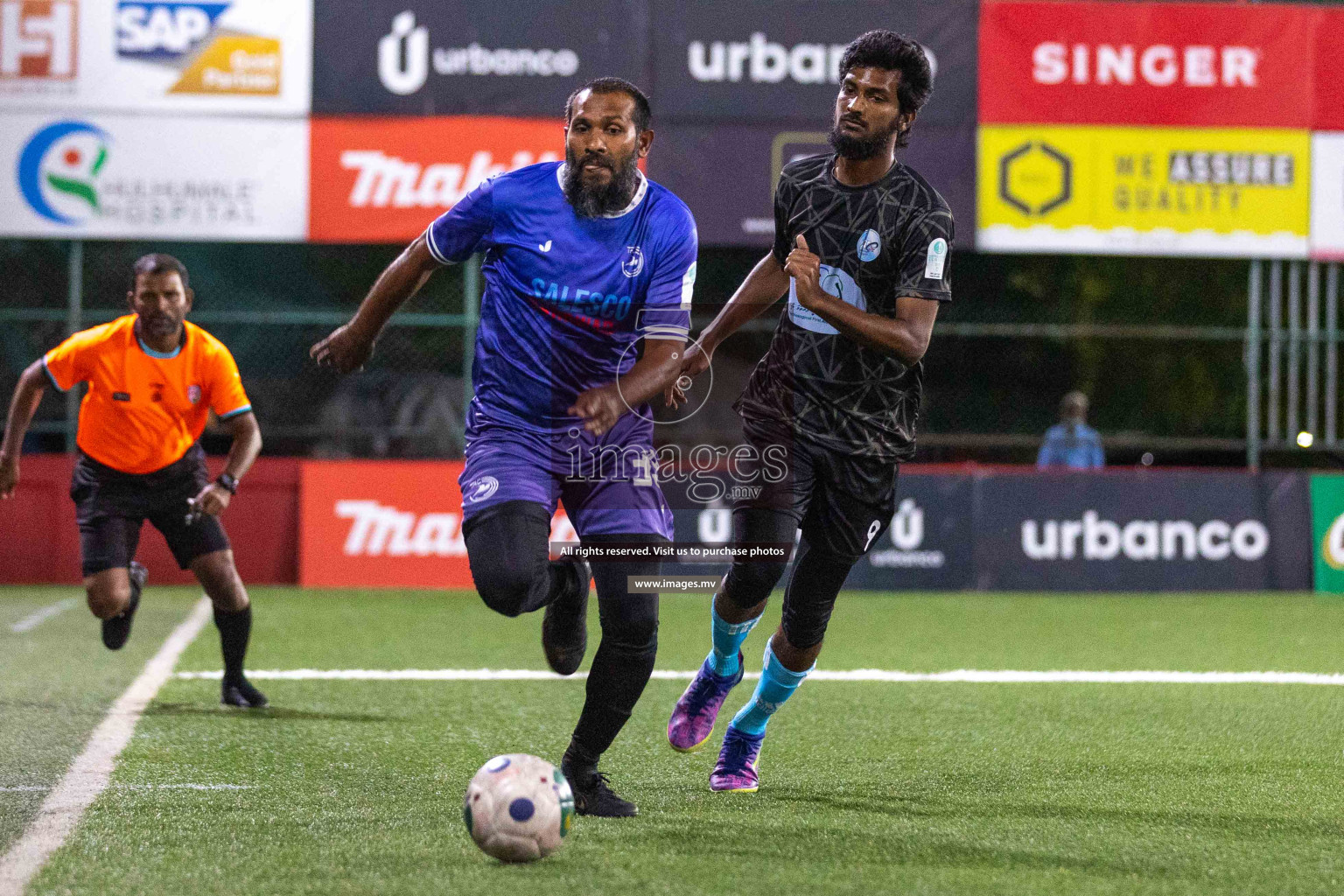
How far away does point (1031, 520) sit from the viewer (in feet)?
47.1

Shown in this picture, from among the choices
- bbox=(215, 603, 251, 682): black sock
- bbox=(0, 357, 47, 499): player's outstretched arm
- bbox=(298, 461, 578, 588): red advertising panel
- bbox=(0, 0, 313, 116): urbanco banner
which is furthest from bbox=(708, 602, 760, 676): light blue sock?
bbox=(0, 0, 313, 116): urbanco banner

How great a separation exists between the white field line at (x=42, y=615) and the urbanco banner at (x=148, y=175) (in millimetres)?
3430

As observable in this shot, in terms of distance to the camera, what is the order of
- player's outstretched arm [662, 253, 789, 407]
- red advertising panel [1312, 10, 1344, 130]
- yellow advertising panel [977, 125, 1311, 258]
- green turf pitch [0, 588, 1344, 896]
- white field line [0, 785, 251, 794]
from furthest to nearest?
red advertising panel [1312, 10, 1344, 130]
yellow advertising panel [977, 125, 1311, 258]
player's outstretched arm [662, 253, 789, 407]
white field line [0, 785, 251, 794]
green turf pitch [0, 588, 1344, 896]

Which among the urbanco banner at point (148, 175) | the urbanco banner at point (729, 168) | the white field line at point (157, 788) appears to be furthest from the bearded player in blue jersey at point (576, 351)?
the urbanco banner at point (148, 175)

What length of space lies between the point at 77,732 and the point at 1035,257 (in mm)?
17395

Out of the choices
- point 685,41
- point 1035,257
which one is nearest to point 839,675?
point 685,41

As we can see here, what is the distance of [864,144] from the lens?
526cm

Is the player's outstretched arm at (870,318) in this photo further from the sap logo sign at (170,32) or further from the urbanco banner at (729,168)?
the sap logo sign at (170,32)

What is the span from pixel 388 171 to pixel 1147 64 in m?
6.96

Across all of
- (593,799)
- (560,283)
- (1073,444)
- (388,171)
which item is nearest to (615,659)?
(593,799)

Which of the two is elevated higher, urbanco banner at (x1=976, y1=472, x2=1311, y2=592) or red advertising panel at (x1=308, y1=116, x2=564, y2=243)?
red advertising panel at (x1=308, y1=116, x2=564, y2=243)

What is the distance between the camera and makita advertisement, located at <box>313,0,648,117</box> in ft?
47.1

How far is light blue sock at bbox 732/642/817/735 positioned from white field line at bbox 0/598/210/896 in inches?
84.3

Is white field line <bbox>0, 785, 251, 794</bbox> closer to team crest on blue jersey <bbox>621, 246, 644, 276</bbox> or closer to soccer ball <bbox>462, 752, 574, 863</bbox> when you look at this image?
soccer ball <bbox>462, 752, 574, 863</bbox>
